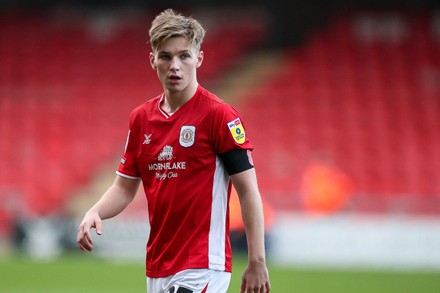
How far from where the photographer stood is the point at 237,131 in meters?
→ 4.65

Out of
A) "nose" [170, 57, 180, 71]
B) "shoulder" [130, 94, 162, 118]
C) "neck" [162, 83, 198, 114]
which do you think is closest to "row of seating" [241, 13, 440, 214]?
"shoulder" [130, 94, 162, 118]

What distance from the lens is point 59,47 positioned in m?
21.6

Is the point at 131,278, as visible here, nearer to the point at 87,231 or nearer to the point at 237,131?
the point at 87,231

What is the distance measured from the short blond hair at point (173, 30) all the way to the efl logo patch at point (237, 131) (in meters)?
0.44

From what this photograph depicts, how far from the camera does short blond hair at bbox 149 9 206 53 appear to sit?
15.3ft

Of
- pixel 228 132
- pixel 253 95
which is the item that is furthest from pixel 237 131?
pixel 253 95

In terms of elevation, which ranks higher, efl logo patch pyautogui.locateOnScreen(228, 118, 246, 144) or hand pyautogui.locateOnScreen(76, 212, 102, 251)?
efl logo patch pyautogui.locateOnScreen(228, 118, 246, 144)

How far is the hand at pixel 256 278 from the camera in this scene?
14.9 ft

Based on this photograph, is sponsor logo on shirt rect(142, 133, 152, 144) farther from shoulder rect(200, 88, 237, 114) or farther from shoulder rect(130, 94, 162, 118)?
shoulder rect(200, 88, 237, 114)

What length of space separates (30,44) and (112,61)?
2012 millimetres

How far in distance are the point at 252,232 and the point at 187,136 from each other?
60 centimetres

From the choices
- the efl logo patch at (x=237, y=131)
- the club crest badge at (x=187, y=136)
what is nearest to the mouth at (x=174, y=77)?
the club crest badge at (x=187, y=136)

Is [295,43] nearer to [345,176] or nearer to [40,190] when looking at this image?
[345,176]

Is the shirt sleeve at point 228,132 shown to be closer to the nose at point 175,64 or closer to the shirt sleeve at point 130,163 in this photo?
the nose at point 175,64
